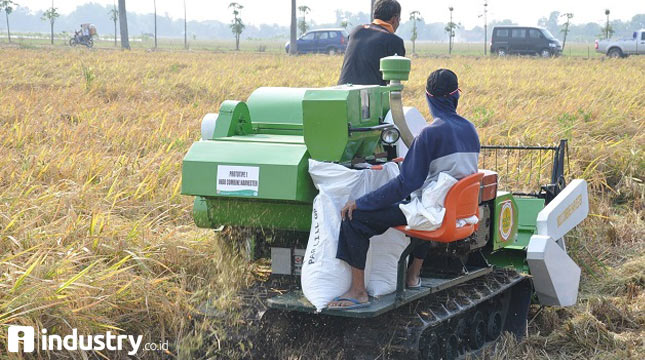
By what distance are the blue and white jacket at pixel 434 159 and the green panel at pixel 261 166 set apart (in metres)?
0.34

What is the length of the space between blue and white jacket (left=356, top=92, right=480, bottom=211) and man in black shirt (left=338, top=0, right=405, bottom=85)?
5.62 feet

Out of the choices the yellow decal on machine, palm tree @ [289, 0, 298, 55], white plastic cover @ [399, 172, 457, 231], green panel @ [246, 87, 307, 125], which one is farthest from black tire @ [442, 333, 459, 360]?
palm tree @ [289, 0, 298, 55]

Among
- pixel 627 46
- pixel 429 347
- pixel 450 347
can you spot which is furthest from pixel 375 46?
pixel 627 46

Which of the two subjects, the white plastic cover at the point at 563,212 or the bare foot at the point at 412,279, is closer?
the bare foot at the point at 412,279

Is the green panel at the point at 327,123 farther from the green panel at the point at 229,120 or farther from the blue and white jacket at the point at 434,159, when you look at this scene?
the green panel at the point at 229,120

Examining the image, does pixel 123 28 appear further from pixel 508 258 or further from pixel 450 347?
pixel 450 347

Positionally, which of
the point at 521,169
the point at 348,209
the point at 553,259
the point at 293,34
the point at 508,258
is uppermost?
the point at 293,34

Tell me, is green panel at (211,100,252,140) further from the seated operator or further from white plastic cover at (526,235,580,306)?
white plastic cover at (526,235,580,306)

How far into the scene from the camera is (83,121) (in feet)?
33.8

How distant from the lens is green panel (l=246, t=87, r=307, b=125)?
5.49 meters

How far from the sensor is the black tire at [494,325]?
572 cm

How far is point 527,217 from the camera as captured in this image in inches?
266

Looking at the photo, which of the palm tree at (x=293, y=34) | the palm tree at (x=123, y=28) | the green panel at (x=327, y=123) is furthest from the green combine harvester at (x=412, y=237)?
the palm tree at (x=123, y=28)

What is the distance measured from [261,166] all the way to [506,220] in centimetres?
187
